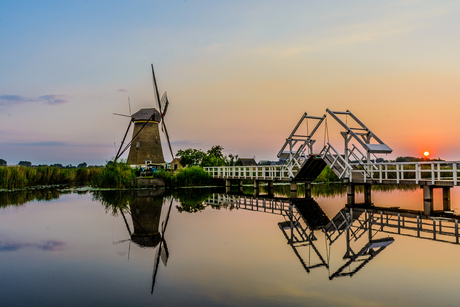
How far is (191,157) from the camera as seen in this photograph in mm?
48188

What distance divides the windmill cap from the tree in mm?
6404

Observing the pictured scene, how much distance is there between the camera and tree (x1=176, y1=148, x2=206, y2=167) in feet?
157

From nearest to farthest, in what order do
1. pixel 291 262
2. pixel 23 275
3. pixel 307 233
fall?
pixel 23 275 → pixel 291 262 → pixel 307 233

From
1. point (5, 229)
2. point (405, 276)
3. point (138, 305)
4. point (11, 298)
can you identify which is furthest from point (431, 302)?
point (5, 229)

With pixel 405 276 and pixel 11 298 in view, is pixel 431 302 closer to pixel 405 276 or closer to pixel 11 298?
pixel 405 276

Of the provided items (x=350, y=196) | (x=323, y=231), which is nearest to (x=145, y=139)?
(x=350, y=196)

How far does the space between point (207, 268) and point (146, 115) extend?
36.9m

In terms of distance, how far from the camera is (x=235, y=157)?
2013 inches

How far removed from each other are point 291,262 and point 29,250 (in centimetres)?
658

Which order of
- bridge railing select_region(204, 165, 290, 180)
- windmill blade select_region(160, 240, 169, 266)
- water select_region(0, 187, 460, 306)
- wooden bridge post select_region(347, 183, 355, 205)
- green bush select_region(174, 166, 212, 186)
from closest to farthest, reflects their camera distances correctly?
water select_region(0, 187, 460, 306) < windmill blade select_region(160, 240, 169, 266) < wooden bridge post select_region(347, 183, 355, 205) < bridge railing select_region(204, 165, 290, 180) < green bush select_region(174, 166, 212, 186)

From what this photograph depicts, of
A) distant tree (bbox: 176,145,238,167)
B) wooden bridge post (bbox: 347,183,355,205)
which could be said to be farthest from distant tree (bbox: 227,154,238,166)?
wooden bridge post (bbox: 347,183,355,205)

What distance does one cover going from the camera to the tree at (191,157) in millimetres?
47906

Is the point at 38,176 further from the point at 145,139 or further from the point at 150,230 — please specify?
the point at 150,230

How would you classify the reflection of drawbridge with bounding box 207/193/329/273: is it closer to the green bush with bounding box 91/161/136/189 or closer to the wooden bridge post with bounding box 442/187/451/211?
the wooden bridge post with bounding box 442/187/451/211
